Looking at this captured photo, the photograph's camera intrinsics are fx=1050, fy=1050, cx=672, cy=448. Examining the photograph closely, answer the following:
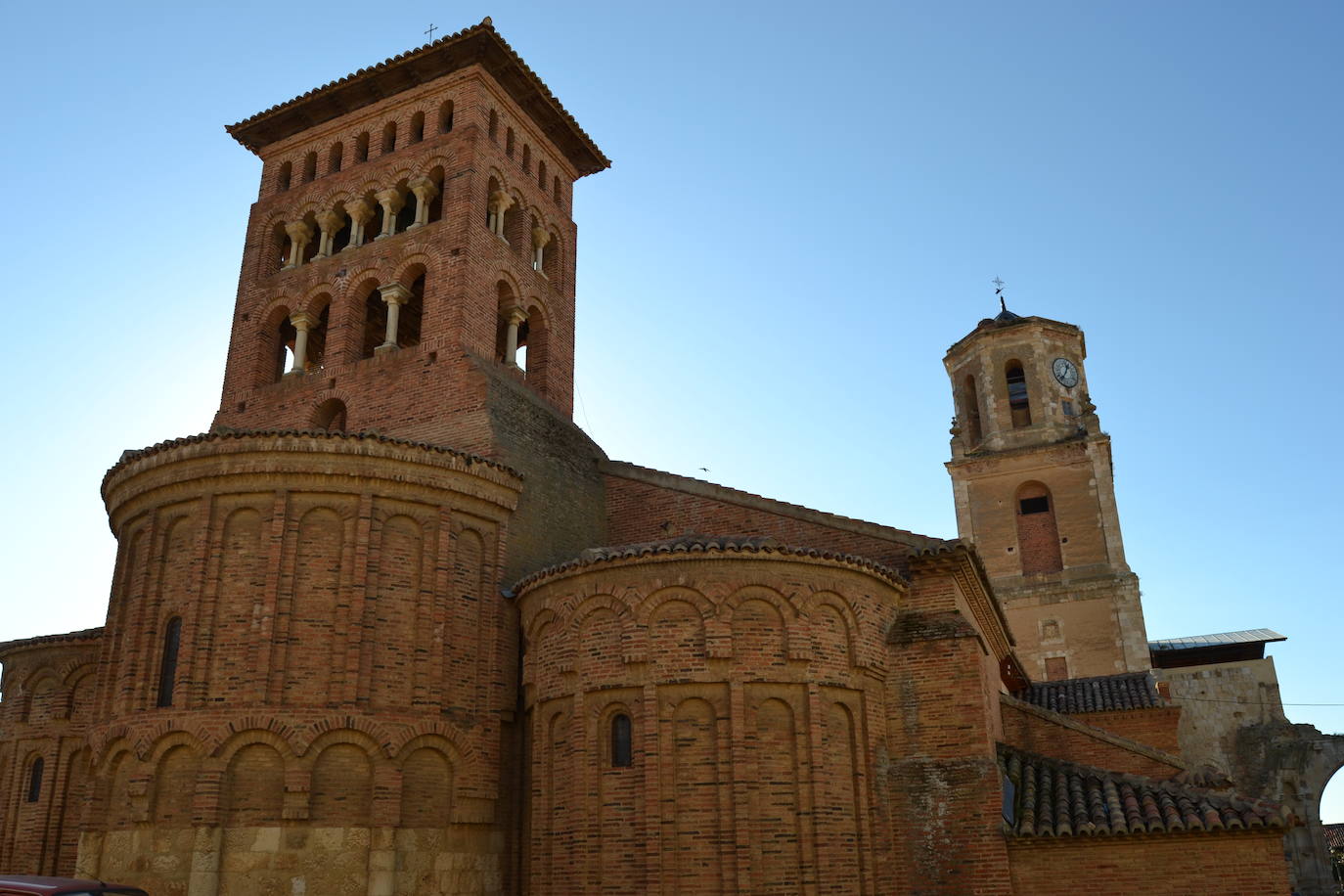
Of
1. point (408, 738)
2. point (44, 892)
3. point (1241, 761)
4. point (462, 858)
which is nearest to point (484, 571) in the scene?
point (408, 738)

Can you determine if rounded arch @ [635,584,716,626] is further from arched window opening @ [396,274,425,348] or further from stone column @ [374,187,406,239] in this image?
stone column @ [374,187,406,239]

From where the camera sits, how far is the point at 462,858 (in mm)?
14477

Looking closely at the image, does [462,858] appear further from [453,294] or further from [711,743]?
[453,294]

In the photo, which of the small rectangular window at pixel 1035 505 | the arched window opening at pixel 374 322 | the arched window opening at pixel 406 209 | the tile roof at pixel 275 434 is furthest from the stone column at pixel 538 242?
the small rectangular window at pixel 1035 505

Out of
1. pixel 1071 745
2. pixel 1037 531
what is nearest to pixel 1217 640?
pixel 1037 531

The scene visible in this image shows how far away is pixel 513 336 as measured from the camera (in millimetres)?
21391

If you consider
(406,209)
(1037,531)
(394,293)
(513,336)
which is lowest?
(1037,531)

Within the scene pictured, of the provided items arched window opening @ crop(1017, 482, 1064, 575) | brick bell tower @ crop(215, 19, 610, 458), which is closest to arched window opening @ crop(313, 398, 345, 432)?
brick bell tower @ crop(215, 19, 610, 458)

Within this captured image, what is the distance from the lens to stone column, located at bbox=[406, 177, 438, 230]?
2153cm

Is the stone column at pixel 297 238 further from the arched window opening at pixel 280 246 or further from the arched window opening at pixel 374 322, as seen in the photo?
the arched window opening at pixel 374 322

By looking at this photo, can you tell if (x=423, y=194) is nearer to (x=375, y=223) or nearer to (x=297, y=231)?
(x=375, y=223)

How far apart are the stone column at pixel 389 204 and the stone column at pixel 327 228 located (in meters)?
1.22

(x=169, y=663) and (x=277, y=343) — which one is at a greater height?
(x=277, y=343)

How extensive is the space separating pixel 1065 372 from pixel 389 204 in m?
25.0
